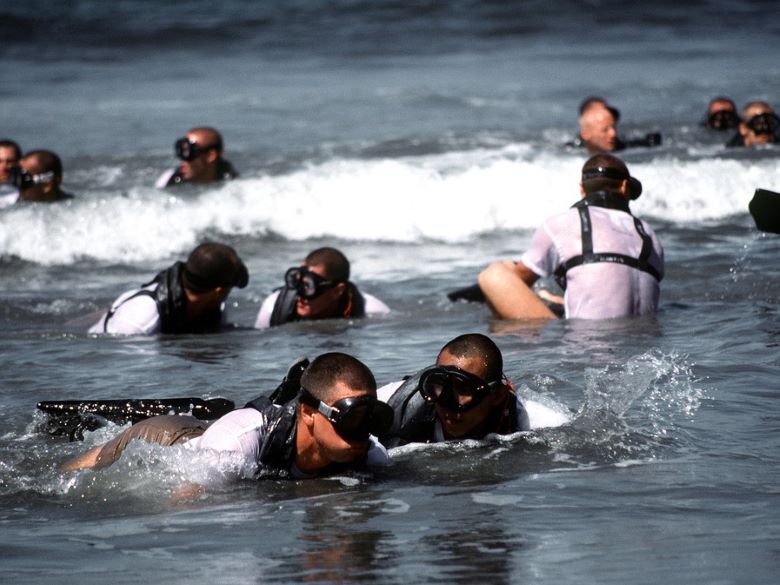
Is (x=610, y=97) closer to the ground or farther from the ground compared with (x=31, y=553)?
farther from the ground

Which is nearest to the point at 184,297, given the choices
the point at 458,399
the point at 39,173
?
the point at 458,399

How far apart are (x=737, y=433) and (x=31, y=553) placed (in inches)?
139

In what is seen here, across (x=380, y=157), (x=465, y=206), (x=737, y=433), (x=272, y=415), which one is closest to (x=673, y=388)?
(x=737, y=433)

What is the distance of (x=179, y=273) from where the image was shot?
988 cm

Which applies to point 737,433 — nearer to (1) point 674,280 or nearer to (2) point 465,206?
(1) point 674,280

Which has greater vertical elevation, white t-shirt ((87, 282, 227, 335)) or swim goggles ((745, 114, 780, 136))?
swim goggles ((745, 114, 780, 136))

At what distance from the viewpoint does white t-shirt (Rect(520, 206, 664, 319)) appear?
9539 millimetres

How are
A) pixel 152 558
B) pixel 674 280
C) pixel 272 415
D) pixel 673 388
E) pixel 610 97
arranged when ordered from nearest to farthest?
pixel 152 558 → pixel 272 415 → pixel 673 388 → pixel 674 280 → pixel 610 97

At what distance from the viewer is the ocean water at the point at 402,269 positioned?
5.75m

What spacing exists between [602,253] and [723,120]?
11090mm

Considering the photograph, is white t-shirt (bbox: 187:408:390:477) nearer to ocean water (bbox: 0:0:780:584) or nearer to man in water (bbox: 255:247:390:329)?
ocean water (bbox: 0:0:780:584)

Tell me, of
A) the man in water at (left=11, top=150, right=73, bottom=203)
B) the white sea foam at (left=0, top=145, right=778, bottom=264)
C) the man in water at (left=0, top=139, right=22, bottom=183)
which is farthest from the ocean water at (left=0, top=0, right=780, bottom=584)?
the man in water at (left=0, top=139, right=22, bottom=183)

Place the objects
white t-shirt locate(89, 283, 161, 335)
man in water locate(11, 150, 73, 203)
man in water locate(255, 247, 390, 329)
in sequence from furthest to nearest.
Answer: man in water locate(11, 150, 73, 203), man in water locate(255, 247, 390, 329), white t-shirt locate(89, 283, 161, 335)

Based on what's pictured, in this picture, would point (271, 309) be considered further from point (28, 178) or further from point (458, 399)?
point (28, 178)
